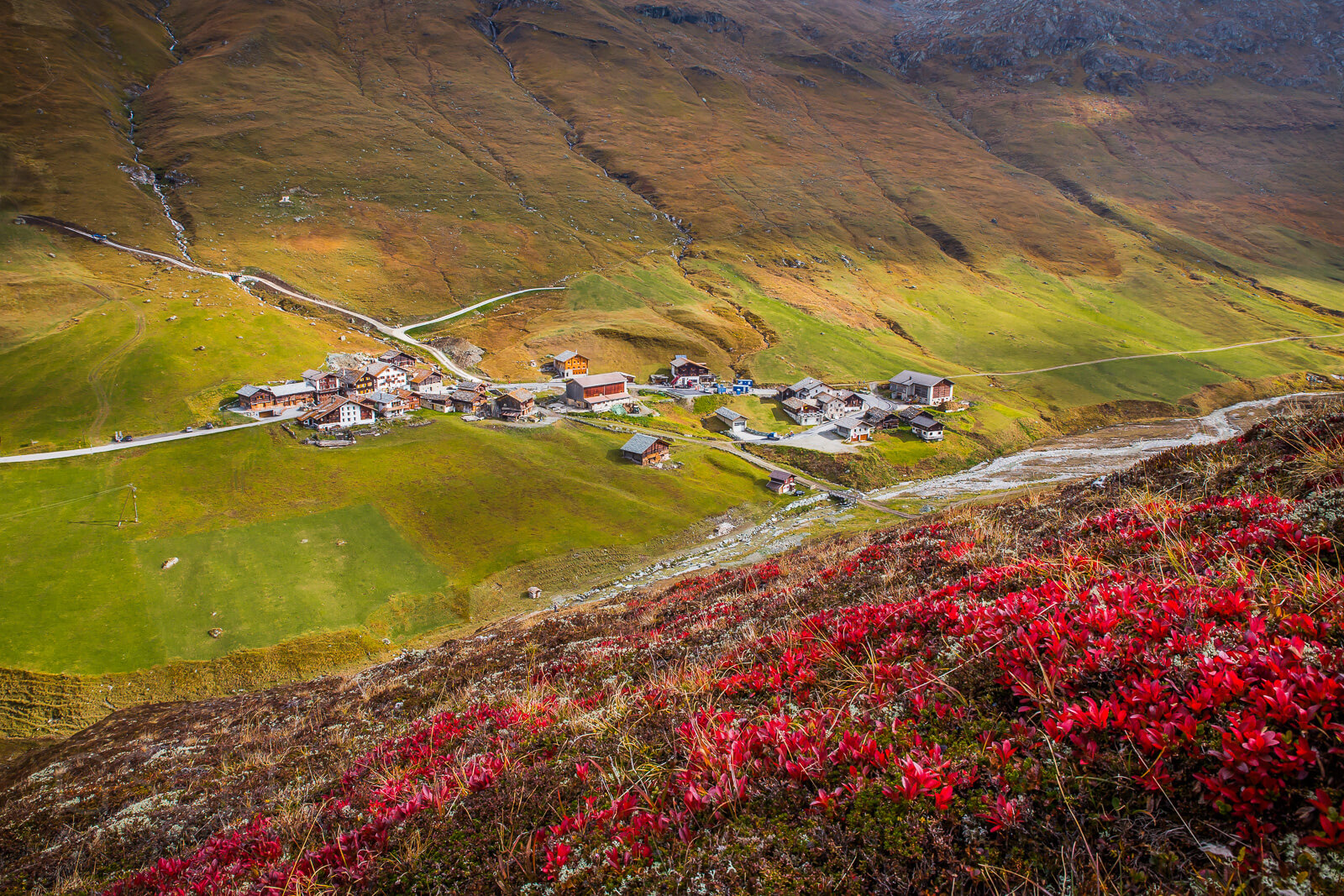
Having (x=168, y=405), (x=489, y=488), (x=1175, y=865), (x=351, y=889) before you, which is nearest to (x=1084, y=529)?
(x=1175, y=865)

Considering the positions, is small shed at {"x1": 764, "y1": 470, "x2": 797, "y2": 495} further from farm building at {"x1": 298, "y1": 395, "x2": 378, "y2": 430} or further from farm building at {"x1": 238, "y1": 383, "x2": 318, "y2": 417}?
farm building at {"x1": 238, "y1": 383, "x2": 318, "y2": 417}

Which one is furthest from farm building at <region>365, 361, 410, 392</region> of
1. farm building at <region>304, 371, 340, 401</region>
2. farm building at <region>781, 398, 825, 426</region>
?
farm building at <region>781, 398, 825, 426</region>

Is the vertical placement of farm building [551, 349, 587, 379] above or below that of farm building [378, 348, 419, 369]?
below

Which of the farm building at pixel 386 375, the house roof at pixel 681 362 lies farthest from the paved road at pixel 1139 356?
the farm building at pixel 386 375

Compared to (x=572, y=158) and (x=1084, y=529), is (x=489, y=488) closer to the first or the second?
(x=1084, y=529)

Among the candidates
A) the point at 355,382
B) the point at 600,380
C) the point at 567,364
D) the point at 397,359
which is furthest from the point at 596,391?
the point at 355,382

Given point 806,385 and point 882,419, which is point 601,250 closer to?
point 806,385
